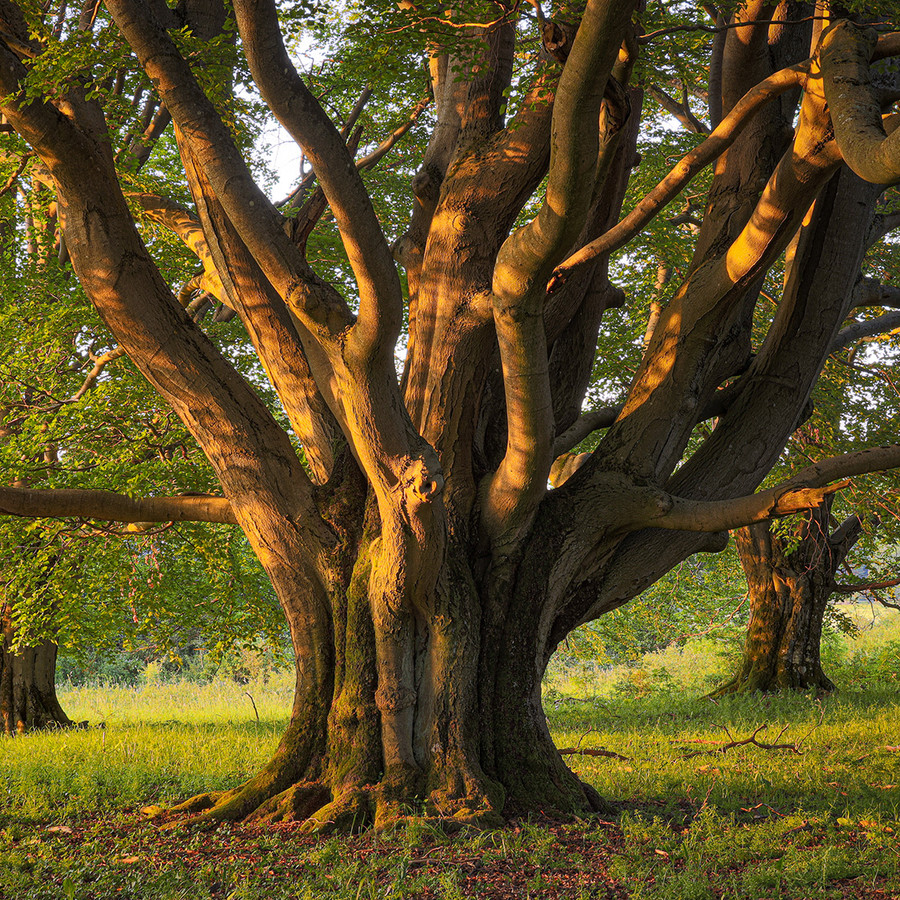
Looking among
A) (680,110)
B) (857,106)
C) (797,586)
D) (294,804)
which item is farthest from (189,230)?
(797,586)

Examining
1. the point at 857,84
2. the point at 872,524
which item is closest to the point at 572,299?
the point at 857,84

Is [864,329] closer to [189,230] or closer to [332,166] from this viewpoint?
[332,166]

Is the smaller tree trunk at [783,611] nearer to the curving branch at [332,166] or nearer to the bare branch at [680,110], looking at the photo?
the bare branch at [680,110]

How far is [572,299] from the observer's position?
643 centimetres

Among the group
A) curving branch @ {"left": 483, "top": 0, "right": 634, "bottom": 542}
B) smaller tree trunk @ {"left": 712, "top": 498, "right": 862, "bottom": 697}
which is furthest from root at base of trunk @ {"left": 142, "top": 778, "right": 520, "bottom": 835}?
smaller tree trunk @ {"left": 712, "top": 498, "right": 862, "bottom": 697}

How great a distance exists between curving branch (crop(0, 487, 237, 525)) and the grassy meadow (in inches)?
84.4

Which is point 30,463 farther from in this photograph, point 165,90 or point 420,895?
point 420,895

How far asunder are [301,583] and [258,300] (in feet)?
7.09

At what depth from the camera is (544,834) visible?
15.4 ft

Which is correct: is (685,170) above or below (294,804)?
above

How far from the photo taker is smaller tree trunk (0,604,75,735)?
1184 cm

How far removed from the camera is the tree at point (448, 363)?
4691mm

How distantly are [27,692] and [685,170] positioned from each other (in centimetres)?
1215

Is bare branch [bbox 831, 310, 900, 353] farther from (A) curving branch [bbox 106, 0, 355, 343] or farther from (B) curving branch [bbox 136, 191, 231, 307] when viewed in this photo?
(B) curving branch [bbox 136, 191, 231, 307]
